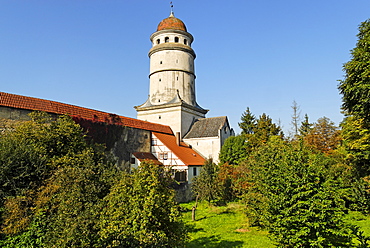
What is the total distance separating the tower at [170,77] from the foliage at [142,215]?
2267cm

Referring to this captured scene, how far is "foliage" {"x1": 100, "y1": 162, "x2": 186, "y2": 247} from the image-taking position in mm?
6789

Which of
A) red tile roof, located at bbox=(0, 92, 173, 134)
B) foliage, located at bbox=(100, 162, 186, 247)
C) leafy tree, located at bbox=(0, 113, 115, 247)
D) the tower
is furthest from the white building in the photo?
foliage, located at bbox=(100, 162, 186, 247)

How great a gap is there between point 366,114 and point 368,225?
674 cm

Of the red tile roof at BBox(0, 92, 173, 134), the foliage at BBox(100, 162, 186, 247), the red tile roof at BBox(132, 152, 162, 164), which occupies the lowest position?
the foliage at BBox(100, 162, 186, 247)

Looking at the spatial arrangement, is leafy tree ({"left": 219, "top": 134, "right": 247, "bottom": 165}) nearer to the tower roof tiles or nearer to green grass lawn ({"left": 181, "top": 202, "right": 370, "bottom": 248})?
green grass lawn ({"left": 181, "top": 202, "right": 370, "bottom": 248})

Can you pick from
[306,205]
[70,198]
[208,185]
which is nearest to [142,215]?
[70,198]

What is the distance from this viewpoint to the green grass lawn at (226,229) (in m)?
11.7

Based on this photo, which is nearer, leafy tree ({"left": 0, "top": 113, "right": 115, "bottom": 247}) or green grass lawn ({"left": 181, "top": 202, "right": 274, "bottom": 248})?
leafy tree ({"left": 0, "top": 113, "right": 115, "bottom": 247})

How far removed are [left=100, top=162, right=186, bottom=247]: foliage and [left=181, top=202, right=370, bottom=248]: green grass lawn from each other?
48.6 inches

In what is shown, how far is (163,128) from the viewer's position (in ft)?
94.9

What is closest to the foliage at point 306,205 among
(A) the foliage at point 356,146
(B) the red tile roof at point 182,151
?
(A) the foliage at point 356,146

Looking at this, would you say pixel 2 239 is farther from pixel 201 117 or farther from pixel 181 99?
pixel 201 117

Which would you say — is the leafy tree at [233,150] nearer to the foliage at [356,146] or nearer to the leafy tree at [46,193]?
the foliage at [356,146]

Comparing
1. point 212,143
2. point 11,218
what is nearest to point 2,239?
point 11,218
